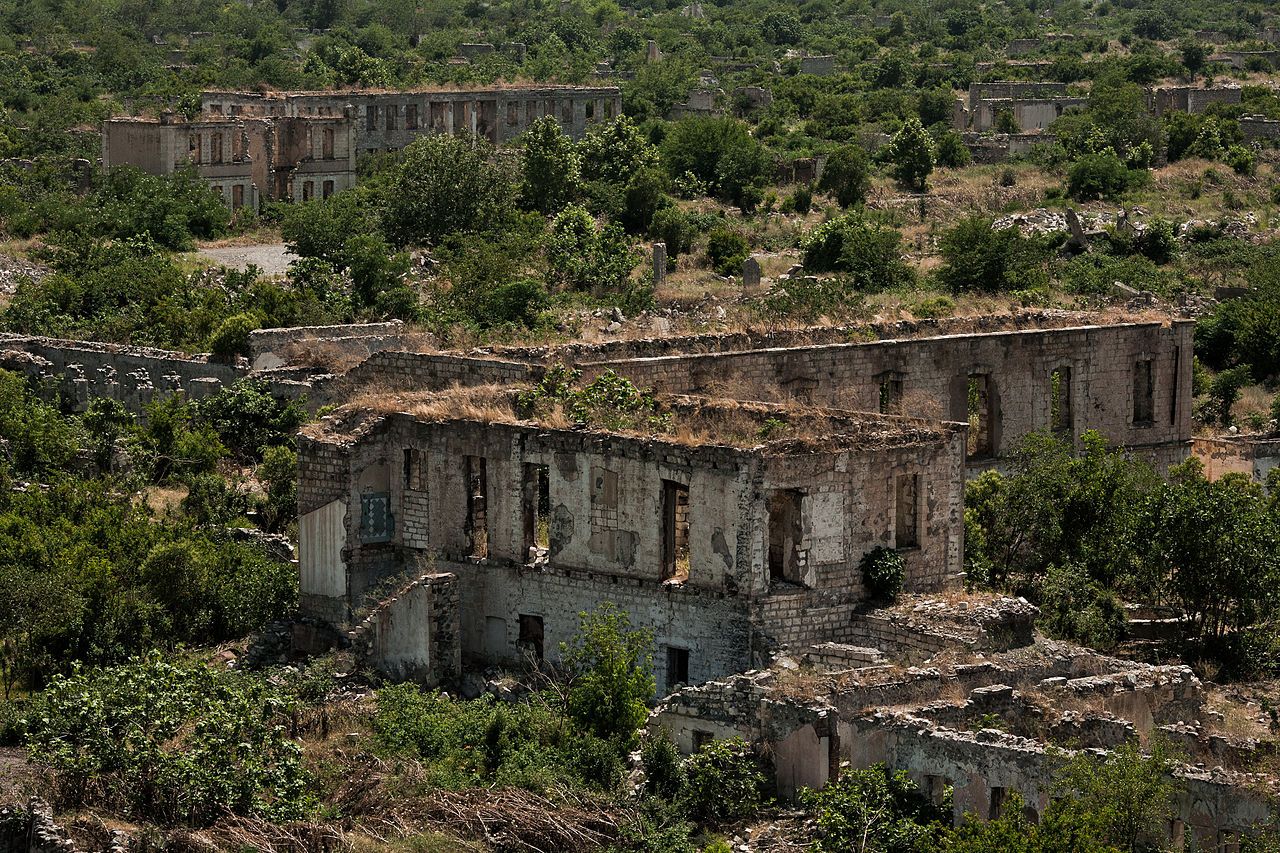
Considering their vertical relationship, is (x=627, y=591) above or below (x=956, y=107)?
below

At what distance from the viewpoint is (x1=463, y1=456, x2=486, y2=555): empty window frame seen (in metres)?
31.5

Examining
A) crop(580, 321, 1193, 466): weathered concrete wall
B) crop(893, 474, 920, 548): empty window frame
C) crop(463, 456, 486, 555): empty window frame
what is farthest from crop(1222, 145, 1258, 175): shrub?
crop(463, 456, 486, 555): empty window frame

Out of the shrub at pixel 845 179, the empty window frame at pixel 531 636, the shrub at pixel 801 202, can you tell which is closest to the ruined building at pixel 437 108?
the shrub at pixel 801 202

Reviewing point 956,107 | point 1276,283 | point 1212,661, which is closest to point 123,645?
point 1212,661

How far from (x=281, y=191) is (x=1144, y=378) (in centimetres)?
3598

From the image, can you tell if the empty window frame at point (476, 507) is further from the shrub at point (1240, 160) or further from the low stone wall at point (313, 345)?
the shrub at point (1240, 160)

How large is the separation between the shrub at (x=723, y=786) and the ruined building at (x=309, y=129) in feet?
141

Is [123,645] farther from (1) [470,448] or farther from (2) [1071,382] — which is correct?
(2) [1071,382]

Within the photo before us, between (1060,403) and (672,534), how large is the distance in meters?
11.4

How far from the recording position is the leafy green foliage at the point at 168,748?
85.3 feet

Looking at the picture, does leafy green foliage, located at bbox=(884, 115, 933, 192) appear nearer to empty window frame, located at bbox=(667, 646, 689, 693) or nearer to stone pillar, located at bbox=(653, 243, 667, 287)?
stone pillar, located at bbox=(653, 243, 667, 287)

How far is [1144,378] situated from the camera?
4044cm

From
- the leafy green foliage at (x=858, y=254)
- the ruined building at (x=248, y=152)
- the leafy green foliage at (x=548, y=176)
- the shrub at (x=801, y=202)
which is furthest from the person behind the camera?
the ruined building at (x=248, y=152)

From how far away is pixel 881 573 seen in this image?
29.7 meters
